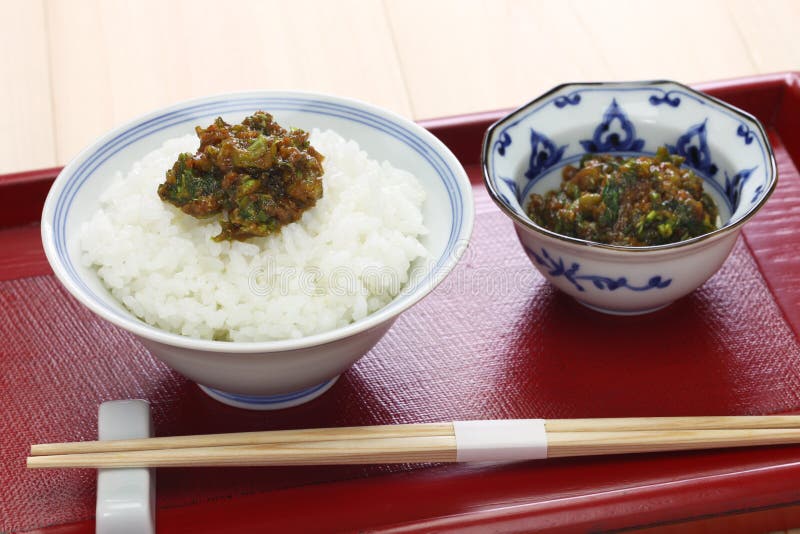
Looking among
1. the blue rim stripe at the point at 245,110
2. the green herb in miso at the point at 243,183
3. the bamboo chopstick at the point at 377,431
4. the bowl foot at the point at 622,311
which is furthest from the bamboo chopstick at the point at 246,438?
the bowl foot at the point at 622,311

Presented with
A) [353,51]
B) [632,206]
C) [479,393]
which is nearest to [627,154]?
[632,206]

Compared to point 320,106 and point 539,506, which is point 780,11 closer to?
point 320,106

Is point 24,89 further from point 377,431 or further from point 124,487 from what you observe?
point 377,431

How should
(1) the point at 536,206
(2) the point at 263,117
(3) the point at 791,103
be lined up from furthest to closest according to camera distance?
(3) the point at 791,103 → (1) the point at 536,206 → (2) the point at 263,117

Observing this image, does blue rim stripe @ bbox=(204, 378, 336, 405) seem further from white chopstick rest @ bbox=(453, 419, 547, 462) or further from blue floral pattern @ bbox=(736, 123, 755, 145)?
blue floral pattern @ bbox=(736, 123, 755, 145)

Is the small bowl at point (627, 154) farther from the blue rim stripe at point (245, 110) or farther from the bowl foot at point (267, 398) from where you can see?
the bowl foot at point (267, 398)

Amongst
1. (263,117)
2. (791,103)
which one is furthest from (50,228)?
(791,103)

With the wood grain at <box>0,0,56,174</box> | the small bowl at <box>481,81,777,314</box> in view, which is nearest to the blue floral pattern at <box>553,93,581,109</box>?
the small bowl at <box>481,81,777,314</box>
